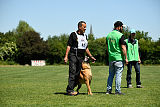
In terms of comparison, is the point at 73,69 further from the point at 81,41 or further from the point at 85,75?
the point at 81,41

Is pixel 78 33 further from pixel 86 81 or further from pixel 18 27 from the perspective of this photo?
pixel 18 27

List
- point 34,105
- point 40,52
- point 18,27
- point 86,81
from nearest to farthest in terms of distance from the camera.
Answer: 1. point 34,105
2. point 86,81
3. point 40,52
4. point 18,27

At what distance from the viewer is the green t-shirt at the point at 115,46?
838 centimetres

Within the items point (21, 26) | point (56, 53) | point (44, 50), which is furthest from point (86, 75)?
point (21, 26)

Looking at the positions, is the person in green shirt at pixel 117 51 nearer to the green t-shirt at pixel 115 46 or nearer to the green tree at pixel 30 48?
the green t-shirt at pixel 115 46

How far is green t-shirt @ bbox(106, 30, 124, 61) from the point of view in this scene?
8.38m

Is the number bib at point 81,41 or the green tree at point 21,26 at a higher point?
the green tree at point 21,26

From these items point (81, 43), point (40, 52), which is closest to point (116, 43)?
point (81, 43)

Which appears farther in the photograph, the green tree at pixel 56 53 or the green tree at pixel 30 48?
the green tree at pixel 56 53

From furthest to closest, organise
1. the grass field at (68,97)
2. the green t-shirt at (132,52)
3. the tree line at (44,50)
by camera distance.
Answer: the tree line at (44,50) → the green t-shirt at (132,52) → the grass field at (68,97)

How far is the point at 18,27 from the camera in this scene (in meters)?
104

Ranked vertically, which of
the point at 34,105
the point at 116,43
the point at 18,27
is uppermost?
the point at 18,27

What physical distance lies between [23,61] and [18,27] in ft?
111

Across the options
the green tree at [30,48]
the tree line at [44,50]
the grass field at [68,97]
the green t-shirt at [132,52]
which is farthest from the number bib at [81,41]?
the green tree at [30,48]
